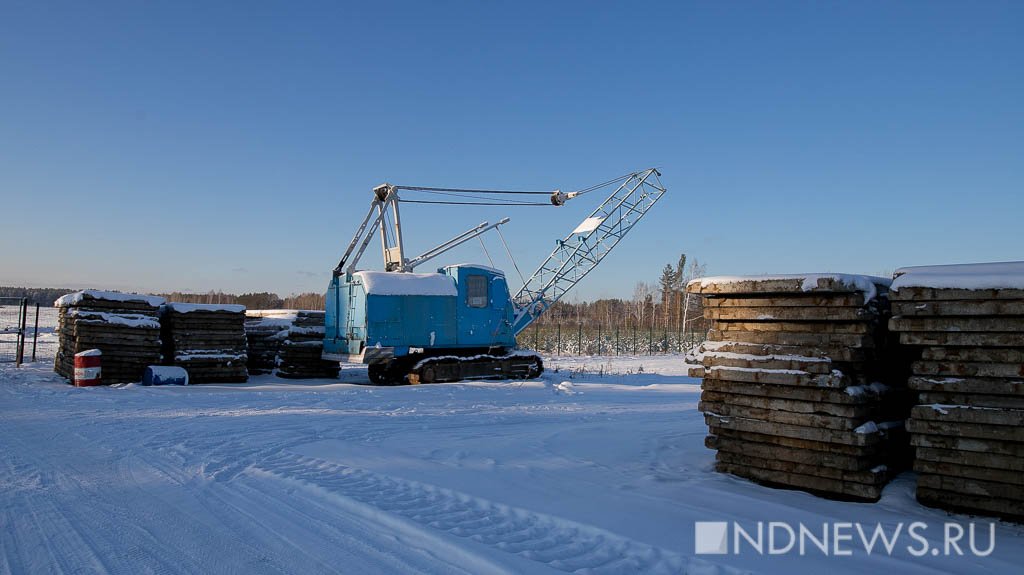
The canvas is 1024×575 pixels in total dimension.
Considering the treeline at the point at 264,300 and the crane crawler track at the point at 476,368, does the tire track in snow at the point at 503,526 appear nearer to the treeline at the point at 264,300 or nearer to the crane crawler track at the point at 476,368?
the crane crawler track at the point at 476,368

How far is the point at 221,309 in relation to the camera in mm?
17547

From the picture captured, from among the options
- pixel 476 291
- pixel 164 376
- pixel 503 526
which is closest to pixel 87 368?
pixel 164 376

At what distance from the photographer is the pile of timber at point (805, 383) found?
20.2 feet

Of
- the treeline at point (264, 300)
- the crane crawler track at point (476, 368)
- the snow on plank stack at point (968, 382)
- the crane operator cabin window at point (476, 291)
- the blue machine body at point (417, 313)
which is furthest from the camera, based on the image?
the treeline at point (264, 300)

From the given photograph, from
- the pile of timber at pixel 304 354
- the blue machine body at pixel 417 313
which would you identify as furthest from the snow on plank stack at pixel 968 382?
the pile of timber at pixel 304 354

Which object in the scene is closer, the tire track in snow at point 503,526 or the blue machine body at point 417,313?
the tire track in snow at point 503,526

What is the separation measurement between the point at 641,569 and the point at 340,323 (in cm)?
1505

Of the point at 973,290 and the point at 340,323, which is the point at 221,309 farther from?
the point at 973,290

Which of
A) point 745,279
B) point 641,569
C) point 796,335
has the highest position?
point 745,279

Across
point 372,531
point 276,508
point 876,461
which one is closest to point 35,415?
point 276,508

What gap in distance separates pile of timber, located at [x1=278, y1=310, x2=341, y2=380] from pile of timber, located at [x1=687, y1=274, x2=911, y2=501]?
1451 cm

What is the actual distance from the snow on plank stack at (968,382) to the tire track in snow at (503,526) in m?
2.61

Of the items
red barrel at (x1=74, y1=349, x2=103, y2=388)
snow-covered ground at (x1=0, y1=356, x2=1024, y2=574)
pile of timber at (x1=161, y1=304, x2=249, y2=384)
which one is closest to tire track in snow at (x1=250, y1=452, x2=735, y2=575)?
snow-covered ground at (x1=0, y1=356, x2=1024, y2=574)

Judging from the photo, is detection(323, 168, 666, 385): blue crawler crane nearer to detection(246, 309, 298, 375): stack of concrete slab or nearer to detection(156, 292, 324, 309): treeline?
detection(246, 309, 298, 375): stack of concrete slab
